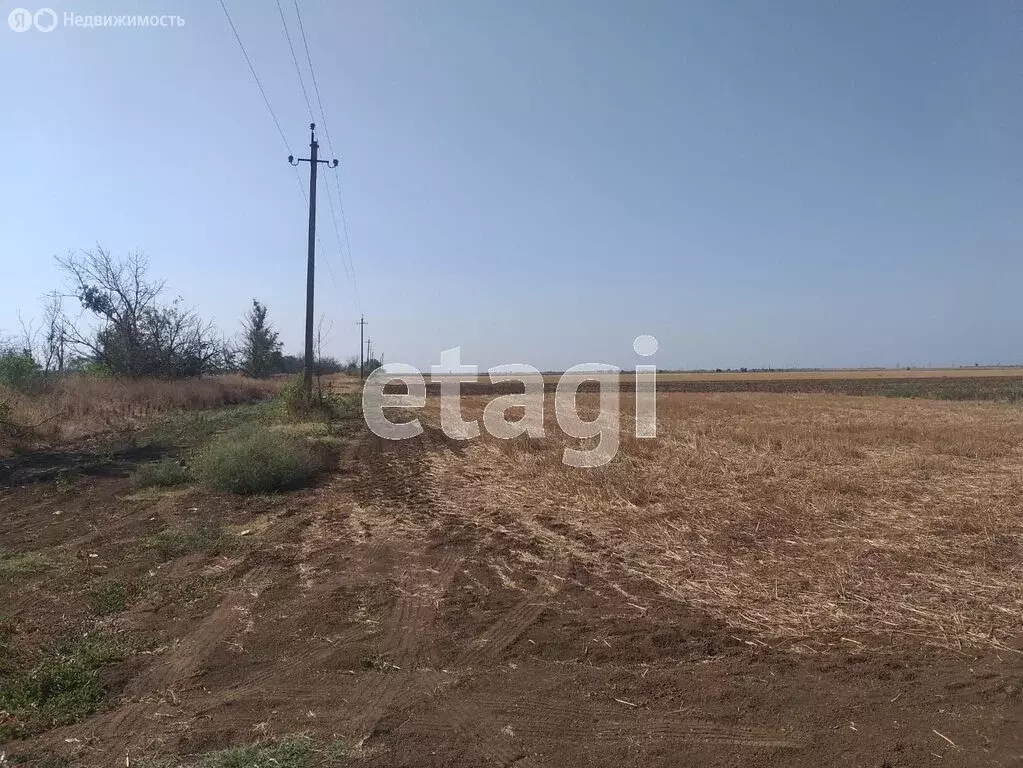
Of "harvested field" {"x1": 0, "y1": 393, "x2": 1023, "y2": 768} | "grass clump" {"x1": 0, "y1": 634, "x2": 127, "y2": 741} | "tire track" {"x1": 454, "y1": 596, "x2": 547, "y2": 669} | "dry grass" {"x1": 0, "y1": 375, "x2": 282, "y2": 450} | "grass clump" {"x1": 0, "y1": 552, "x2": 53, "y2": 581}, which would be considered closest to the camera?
"harvested field" {"x1": 0, "y1": 393, "x2": 1023, "y2": 768}

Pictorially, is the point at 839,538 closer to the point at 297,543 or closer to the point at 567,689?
the point at 567,689

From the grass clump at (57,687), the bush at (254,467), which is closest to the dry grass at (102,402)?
the bush at (254,467)

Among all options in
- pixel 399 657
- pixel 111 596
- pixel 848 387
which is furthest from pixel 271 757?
pixel 848 387

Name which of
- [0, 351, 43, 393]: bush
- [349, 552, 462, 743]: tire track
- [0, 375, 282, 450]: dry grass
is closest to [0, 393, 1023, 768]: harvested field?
[349, 552, 462, 743]: tire track

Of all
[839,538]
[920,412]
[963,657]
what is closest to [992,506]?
[839,538]

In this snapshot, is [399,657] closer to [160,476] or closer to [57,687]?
[57,687]

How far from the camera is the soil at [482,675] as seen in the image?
11.0 ft

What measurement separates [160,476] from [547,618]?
8.39m

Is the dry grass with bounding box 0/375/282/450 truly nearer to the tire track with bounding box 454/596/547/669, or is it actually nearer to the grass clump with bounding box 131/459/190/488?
the grass clump with bounding box 131/459/190/488

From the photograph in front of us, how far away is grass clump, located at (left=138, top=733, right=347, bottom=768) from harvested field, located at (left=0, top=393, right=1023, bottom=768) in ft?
0.33

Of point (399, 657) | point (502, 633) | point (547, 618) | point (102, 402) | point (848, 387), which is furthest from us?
point (848, 387)

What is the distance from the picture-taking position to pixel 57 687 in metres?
3.97

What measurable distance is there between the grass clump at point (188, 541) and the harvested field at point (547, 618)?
4 cm

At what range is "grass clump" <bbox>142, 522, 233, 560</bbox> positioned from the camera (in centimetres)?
708
